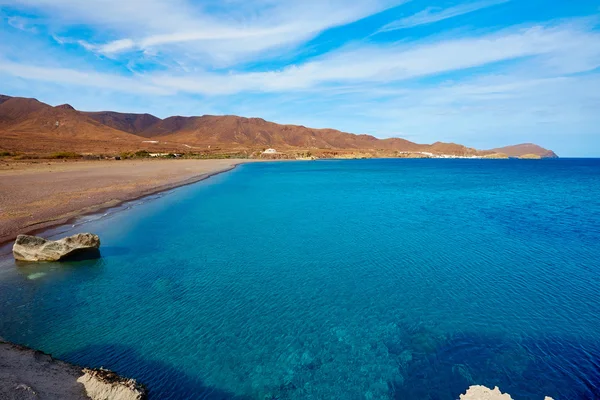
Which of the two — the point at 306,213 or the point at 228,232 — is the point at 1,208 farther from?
the point at 306,213

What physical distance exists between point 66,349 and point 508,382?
35.2 ft

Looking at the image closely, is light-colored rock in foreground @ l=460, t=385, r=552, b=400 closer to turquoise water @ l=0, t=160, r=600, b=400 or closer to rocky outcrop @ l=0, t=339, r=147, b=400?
turquoise water @ l=0, t=160, r=600, b=400

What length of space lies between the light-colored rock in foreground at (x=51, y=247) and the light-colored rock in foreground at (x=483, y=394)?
15.6 m

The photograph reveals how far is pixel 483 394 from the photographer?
21.6ft

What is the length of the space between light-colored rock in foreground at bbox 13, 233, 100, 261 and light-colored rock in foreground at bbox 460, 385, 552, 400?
51.1ft

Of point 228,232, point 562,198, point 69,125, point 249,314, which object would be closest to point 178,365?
point 249,314

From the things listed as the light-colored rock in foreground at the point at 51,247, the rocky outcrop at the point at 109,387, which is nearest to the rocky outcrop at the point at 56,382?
the rocky outcrop at the point at 109,387

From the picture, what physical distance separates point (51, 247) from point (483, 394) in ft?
54.4

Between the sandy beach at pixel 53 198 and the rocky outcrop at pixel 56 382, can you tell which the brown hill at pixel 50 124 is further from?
the rocky outcrop at pixel 56 382

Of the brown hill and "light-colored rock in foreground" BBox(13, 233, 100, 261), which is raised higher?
the brown hill

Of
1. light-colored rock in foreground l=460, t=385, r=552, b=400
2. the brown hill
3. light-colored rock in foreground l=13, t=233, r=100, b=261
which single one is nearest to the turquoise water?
light-colored rock in foreground l=460, t=385, r=552, b=400

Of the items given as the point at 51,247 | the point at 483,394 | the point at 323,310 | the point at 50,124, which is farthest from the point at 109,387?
the point at 50,124

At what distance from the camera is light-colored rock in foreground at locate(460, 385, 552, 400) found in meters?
6.42

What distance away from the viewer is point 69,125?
14925 cm
